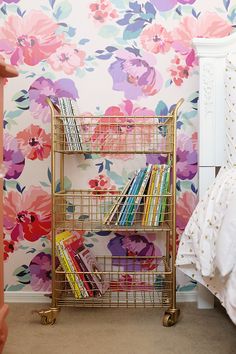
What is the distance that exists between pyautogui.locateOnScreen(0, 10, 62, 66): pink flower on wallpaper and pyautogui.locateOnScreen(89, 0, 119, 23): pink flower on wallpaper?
216 mm

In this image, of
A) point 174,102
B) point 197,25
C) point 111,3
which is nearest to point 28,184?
point 174,102

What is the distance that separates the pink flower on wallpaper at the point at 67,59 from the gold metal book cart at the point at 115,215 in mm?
294

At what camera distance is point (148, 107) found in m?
2.24

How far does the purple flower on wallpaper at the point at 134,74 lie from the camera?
7.32ft

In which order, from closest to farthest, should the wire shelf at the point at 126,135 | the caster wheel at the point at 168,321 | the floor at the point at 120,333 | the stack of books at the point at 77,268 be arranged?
the floor at the point at 120,333 < the caster wheel at the point at 168,321 < the stack of books at the point at 77,268 < the wire shelf at the point at 126,135

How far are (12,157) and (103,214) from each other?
1.90ft

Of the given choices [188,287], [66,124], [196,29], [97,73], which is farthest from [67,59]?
[188,287]

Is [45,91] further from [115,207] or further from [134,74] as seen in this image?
[115,207]

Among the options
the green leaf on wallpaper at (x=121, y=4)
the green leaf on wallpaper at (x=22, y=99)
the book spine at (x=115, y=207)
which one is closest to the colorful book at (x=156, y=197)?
the book spine at (x=115, y=207)

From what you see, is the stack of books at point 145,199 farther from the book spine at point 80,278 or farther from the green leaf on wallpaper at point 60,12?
the green leaf on wallpaper at point 60,12

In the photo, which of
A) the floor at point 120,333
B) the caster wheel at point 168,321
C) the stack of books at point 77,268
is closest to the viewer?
the floor at point 120,333

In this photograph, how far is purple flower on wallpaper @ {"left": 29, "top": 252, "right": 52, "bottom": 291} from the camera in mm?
2258

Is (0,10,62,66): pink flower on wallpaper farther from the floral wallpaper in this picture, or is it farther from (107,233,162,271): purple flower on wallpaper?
(107,233,162,271): purple flower on wallpaper

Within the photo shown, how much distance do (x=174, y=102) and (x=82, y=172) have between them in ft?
2.04
